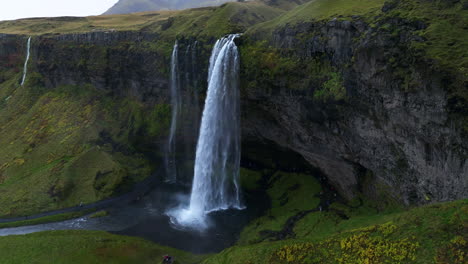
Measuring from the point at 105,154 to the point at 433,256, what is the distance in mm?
45972

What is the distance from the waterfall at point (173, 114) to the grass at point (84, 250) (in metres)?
18.3

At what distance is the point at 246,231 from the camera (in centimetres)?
3453

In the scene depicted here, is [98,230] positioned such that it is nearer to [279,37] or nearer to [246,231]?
[246,231]

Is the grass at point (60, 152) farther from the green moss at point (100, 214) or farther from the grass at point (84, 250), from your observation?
the grass at point (84, 250)

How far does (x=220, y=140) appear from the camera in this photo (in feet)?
136

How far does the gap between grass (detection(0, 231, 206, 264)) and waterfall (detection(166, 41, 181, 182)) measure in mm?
18307

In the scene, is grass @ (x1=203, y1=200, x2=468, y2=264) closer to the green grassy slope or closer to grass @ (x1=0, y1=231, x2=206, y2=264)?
grass @ (x1=0, y1=231, x2=206, y2=264)

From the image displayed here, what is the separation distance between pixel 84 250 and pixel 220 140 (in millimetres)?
19019

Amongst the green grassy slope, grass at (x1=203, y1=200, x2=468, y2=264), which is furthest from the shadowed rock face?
the green grassy slope

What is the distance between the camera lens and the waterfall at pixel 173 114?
161ft

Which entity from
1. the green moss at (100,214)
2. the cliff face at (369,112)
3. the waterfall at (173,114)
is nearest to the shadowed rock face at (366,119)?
the cliff face at (369,112)

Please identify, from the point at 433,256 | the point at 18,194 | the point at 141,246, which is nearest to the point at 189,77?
the point at 141,246

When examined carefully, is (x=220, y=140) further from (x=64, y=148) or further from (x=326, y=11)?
(x=64, y=148)

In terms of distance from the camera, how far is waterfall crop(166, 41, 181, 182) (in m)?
49.1
